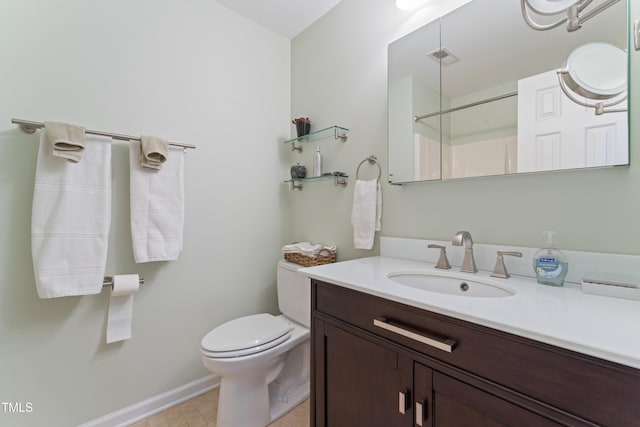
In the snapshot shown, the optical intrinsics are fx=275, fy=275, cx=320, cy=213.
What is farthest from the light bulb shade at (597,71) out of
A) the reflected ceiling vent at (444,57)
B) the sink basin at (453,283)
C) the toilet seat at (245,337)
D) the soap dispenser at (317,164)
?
the toilet seat at (245,337)

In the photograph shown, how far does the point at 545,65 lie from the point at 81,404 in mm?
2469

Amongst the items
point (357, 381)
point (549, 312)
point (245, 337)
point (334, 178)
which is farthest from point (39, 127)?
point (549, 312)

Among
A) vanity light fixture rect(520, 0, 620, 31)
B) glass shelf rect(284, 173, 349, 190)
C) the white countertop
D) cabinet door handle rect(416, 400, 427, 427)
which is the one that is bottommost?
cabinet door handle rect(416, 400, 427, 427)

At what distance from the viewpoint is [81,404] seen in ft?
4.38

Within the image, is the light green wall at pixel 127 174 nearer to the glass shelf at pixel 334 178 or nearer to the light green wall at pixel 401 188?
the glass shelf at pixel 334 178

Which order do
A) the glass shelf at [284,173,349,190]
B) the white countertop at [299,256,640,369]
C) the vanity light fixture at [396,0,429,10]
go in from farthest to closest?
1. the glass shelf at [284,173,349,190]
2. the vanity light fixture at [396,0,429,10]
3. the white countertop at [299,256,640,369]

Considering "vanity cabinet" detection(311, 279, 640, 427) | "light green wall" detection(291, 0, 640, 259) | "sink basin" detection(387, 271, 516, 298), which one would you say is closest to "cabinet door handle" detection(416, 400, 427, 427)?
"vanity cabinet" detection(311, 279, 640, 427)

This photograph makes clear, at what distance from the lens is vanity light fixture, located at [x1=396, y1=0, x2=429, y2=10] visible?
1.32 m

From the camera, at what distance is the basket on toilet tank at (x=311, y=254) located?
166cm

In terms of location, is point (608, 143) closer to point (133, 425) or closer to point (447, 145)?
point (447, 145)

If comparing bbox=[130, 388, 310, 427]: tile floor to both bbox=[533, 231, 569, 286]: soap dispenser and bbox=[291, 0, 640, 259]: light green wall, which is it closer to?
bbox=[291, 0, 640, 259]: light green wall

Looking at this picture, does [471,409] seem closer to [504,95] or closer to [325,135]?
[504,95]

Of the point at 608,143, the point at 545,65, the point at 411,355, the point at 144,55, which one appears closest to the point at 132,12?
the point at 144,55

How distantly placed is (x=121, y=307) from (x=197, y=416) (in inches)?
28.6
